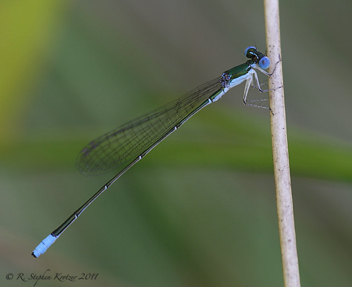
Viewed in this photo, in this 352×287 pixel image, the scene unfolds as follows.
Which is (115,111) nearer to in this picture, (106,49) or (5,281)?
(106,49)

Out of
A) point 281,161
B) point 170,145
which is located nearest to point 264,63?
point 281,161

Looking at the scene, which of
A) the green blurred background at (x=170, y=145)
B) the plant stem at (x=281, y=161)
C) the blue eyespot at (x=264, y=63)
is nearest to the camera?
the plant stem at (x=281, y=161)

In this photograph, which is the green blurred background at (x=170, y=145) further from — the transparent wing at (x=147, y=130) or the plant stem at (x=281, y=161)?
the plant stem at (x=281, y=161)

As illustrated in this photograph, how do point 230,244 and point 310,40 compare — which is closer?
point 230,244

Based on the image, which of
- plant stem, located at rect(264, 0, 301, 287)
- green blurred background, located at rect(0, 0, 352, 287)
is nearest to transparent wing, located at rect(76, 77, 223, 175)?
green blurred background, located at rect(0, 0, 352, 287)

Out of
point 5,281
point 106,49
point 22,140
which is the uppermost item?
point 106,49

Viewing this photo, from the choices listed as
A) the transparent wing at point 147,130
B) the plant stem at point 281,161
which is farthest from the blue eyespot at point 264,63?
the transparent wing at point 147,130

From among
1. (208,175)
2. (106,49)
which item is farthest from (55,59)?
(208,175)
